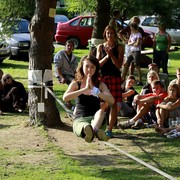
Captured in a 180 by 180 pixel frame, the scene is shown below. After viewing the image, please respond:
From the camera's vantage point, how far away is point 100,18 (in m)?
17.6

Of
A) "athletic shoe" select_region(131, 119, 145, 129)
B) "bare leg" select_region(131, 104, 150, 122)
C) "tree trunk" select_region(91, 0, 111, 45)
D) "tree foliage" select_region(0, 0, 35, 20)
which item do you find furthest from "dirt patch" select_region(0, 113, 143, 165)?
"tree trunk" select_region(91, 0, 111, 45)

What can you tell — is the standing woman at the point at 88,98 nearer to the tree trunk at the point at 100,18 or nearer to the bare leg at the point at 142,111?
the bare leg at the point at 142,111

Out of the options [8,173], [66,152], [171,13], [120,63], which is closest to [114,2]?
[171,13]

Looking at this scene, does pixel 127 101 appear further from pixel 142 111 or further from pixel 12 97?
pixel 12 97

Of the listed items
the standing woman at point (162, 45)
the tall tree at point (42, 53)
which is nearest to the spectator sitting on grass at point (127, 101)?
the tall tree at point (42, 53)

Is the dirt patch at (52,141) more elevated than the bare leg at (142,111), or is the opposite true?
the bare leg at (142,111)

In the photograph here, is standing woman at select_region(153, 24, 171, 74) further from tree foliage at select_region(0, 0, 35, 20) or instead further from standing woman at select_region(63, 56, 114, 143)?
standing woman at select_region(63, 56, 114, 143)

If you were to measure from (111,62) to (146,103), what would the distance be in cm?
117

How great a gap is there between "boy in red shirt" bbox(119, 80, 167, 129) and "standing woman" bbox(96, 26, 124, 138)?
2.21 feet

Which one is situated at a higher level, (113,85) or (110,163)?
(113,85)

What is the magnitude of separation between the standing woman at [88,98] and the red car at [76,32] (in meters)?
20.5

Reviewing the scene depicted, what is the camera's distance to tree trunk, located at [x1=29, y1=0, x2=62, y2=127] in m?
10.0

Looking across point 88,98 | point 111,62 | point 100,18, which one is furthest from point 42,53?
point 100,18

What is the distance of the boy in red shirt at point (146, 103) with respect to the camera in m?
10.1
